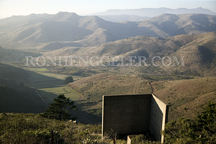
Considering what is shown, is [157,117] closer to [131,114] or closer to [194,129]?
[131,114]

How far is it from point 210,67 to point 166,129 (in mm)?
59493

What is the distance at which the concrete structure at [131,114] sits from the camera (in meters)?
11.7

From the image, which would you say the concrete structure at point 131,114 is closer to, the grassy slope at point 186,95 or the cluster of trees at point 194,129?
the cluster of trees at point 194,129

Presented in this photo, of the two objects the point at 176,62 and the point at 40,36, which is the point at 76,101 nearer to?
the point at 176,62

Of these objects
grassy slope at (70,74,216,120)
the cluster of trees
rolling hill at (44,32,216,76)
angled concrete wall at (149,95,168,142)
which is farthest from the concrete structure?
rolling hill at (44,32,216,76)

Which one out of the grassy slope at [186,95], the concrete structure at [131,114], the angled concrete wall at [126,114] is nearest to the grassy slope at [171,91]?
the grassy slope at [186,95]

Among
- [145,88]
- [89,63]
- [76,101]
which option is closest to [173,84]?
[145,88]

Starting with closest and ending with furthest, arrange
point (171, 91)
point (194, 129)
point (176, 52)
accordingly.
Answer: point (194, 129) < point (171, 91) < point (176, 52)

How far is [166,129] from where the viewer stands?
10.2 metres

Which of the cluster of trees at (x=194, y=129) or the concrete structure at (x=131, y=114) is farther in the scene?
the concrete structure at (x=131, y=114)

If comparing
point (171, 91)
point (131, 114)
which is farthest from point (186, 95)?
point (131, 114)

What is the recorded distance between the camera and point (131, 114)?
40.1 feet

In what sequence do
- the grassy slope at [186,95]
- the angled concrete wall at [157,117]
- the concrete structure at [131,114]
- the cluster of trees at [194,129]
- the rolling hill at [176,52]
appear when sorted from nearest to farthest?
the cluster of trees at [194,129]
the angled concrete wall at [157,117]
the concrete structure at [131,114]
the grassy slope at [186,95]
the rolling hill at [176,52]

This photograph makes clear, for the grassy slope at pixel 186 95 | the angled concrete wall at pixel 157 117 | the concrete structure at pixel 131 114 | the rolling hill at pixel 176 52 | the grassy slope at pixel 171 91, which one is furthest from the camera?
the rolling hill at pixel 176 52
